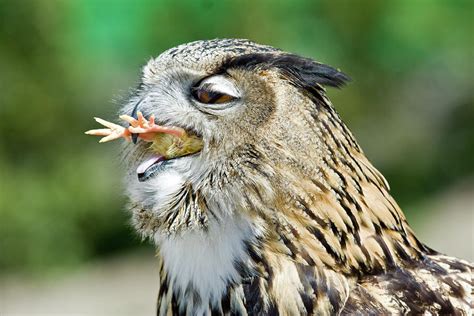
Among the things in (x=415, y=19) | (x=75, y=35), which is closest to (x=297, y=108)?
(x=75, y=35)

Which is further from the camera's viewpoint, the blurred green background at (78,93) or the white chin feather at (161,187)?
the blurred green background at (78,93)

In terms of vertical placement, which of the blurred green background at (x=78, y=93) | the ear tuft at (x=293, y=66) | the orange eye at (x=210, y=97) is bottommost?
the orange eye at (x=210, y=97)

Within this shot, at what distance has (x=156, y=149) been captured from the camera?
7.83ft

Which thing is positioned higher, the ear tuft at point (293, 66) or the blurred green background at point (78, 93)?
the blurred green background at point (78, 93)

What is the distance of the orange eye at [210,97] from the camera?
228 centimetres

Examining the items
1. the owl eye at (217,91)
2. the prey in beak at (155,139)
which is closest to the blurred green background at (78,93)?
the prey in beak at (155,139)

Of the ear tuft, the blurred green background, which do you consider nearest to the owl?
the ear tuft

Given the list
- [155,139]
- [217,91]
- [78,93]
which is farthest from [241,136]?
[78,93]

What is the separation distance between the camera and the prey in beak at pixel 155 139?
2.32 meters

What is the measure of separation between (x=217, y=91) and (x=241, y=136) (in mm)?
128

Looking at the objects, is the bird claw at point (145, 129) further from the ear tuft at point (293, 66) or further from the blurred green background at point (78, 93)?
the blurred green background at point (78, 93)

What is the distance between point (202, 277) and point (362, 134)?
497cm

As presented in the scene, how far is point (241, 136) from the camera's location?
2.27 metres

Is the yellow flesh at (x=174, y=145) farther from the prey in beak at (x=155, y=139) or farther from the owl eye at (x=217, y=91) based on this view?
the owl eye at (x=217, y=91)
